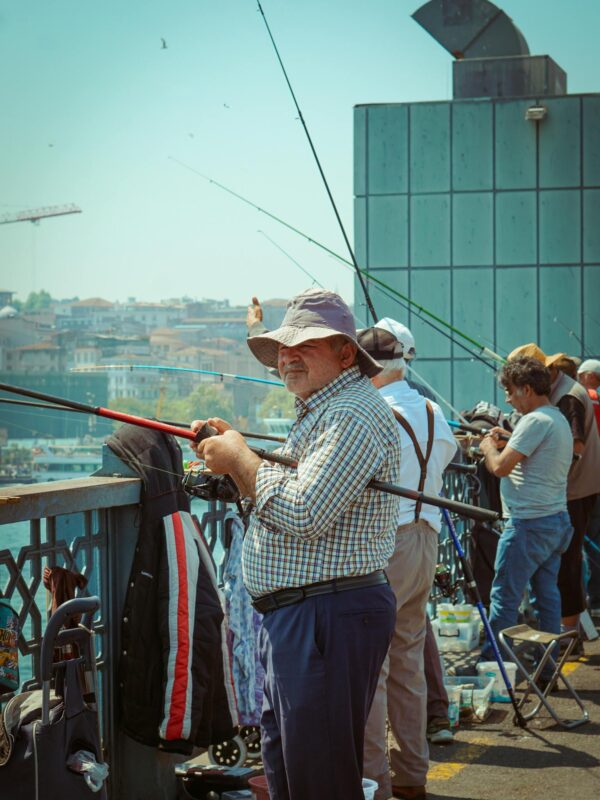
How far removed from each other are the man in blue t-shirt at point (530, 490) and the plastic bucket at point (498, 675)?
0.70 feet

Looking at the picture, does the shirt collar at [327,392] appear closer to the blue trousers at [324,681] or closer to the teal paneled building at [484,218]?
the blue trousers at [324,681]

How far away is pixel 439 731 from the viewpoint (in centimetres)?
591

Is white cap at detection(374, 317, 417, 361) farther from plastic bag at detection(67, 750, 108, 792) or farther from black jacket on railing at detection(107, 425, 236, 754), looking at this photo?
plastic bag at detection(67, 750, 108, 792)

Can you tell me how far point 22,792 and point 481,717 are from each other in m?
3.36

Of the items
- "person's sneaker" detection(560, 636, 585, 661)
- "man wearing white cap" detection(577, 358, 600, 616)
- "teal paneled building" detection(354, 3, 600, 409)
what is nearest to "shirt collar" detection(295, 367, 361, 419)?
"person's sneaker" detection(560, 636, 585, 661)

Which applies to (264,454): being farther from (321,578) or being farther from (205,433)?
(321,578)

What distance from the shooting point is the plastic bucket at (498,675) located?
21.6 ft

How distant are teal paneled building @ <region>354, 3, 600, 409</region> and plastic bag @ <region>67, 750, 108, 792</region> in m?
18.8

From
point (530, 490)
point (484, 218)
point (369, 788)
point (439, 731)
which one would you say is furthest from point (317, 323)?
point (484, 218)

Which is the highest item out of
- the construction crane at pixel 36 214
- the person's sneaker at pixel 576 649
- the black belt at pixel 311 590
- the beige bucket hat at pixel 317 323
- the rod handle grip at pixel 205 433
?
the construction crane at pixel 36 214

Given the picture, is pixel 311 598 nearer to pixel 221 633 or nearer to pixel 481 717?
pixel 221 633

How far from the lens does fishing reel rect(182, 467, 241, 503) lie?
4.14 metres

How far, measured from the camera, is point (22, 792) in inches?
131

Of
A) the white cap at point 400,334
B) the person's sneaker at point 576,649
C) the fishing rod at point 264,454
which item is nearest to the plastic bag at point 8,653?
the fishing rod at point 264,454
